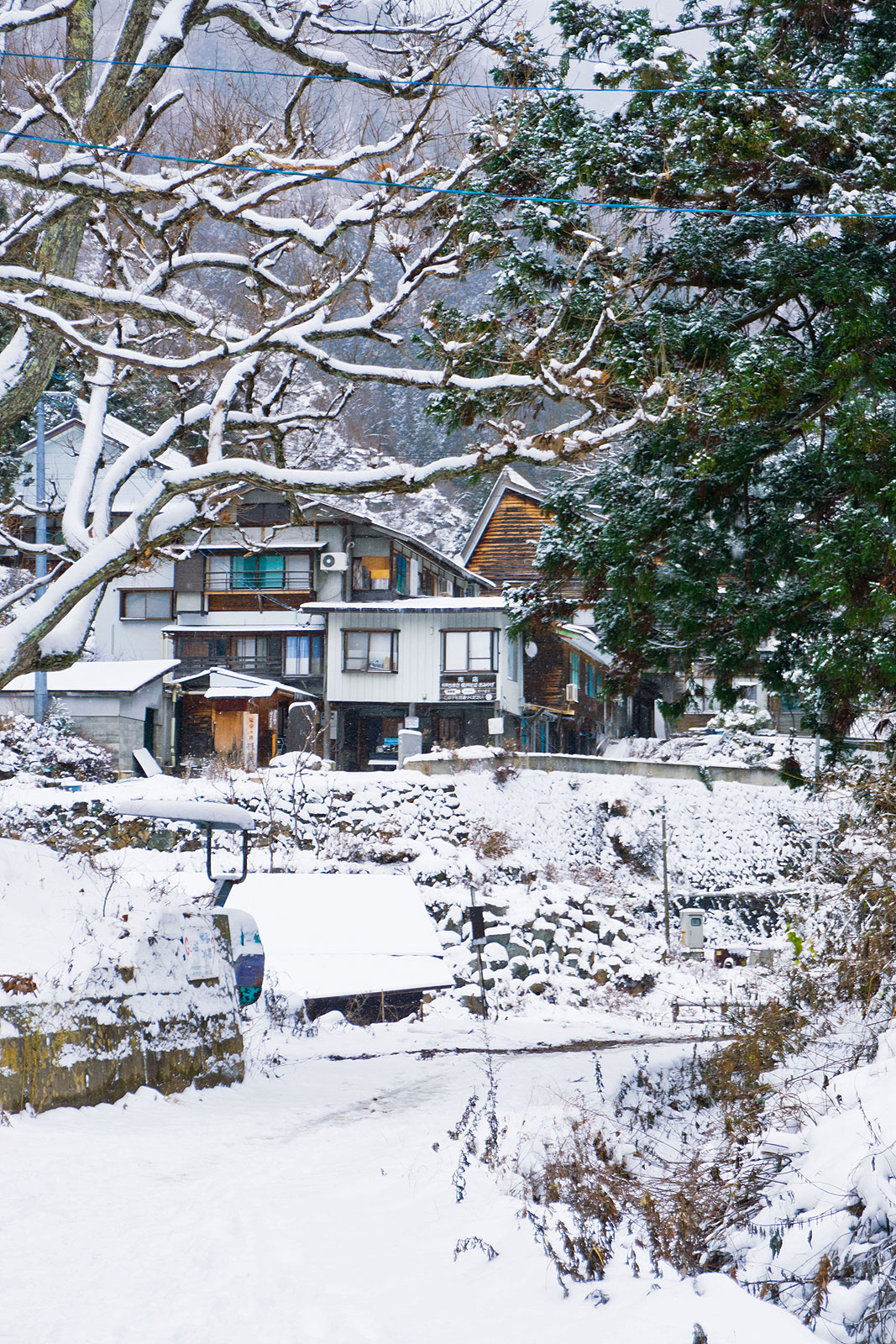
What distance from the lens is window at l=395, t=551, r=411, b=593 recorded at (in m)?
36.7

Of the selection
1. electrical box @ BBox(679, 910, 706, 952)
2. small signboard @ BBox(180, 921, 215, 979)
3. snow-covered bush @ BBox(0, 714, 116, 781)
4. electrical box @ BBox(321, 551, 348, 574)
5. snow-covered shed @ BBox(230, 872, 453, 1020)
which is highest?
electrical box @ BBox(321, 551, 348, 574)

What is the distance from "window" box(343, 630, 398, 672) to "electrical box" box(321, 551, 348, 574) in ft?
7.94

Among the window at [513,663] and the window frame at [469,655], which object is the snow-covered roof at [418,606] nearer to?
the window frame at [469,655]

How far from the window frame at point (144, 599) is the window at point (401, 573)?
8386 millimetres

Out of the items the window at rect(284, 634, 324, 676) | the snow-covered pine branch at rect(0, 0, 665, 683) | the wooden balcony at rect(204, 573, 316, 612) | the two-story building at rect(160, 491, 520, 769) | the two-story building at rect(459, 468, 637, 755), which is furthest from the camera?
the two-story building at rect(459, 468, 637, 755)

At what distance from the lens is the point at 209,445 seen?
26.5 feet

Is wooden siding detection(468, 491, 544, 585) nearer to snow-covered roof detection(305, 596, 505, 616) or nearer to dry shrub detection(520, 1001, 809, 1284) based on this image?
snow-covered roof detection(305, 596, 505, 616)

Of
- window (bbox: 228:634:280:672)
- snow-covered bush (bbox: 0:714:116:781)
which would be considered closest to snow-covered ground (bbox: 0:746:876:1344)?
snow-covered bush (bbox: 0:714:116:781)

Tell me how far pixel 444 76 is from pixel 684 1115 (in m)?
9.05

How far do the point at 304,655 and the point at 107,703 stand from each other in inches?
323

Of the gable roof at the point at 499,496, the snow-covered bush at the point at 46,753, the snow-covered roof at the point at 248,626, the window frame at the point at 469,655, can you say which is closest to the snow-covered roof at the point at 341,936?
the snow-covered bush at the point at 46,753

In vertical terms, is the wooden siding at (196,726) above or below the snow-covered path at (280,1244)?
above

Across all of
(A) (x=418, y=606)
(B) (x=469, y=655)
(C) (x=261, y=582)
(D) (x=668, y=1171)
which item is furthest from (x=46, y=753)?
(D) (x=668, y=1171)

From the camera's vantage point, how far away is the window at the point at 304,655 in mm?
35719
